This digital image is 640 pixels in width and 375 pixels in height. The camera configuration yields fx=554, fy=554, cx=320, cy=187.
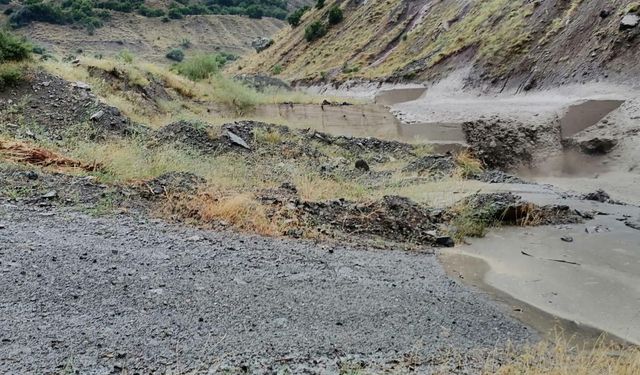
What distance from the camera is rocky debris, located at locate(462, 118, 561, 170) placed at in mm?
17359

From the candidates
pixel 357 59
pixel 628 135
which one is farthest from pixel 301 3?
pixel 628 135

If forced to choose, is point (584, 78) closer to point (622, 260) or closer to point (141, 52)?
point (622, 260)

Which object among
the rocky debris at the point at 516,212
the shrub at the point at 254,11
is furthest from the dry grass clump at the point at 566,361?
the shrub at the point at 254,11

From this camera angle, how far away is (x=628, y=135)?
15.7 metres

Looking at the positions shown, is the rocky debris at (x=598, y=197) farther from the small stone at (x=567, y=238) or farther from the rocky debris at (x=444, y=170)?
the small stone at (x=567, y=238)

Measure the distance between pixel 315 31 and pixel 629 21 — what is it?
38831 millimetres

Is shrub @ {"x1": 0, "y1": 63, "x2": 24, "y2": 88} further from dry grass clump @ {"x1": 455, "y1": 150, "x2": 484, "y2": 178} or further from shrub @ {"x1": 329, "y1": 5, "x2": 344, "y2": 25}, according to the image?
shrub @ {"x1": 329, "y1": 5, "x2": 344, "y2": 25}

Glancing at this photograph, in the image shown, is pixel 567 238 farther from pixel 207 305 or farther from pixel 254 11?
pixel 254 11

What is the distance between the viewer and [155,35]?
Result: 77.8 meters

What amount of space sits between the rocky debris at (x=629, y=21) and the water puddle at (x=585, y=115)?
13.5ft

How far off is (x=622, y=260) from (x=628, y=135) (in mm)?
9873

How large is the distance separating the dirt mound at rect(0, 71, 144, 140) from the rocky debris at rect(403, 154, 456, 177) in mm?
6917

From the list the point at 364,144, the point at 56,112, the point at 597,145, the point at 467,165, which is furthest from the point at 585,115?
the point at 56,112

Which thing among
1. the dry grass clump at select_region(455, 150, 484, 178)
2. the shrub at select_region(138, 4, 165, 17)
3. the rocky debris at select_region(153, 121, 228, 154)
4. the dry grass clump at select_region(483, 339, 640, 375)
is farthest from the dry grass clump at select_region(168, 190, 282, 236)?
the shrub at select_region(138, 4, 165, 17)
